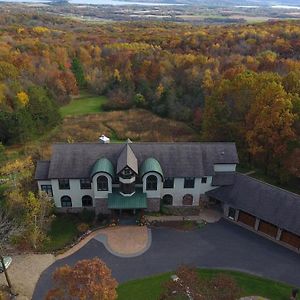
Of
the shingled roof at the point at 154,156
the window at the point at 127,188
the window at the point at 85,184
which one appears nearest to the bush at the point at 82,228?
the window at the point at 85,184

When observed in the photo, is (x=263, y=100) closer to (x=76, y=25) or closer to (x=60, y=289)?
(x=60, y=289)

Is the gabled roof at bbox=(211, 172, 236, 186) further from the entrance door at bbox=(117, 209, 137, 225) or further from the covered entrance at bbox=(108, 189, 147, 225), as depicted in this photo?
the entrance door at bbox=(117, 209, 137, 225)

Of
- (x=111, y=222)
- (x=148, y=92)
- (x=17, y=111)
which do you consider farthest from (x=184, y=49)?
(x=111, y=222)

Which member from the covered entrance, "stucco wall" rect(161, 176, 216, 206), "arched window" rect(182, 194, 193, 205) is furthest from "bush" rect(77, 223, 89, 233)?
"arched window" rect(182, 194, 193, 205)

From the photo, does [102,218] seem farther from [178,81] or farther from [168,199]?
[178,81]

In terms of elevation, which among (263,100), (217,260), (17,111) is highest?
(263,100)

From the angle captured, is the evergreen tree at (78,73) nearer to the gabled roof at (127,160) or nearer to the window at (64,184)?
the gabled roof at (127,160)
